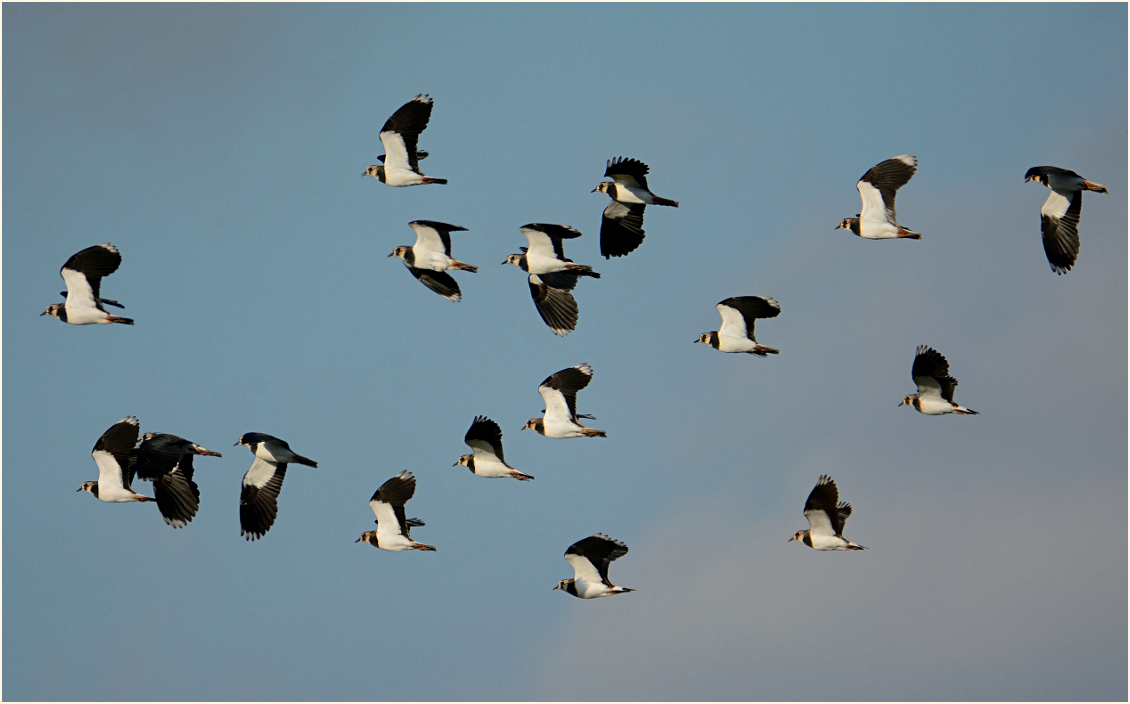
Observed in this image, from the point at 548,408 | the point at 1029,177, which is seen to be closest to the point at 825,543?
the point at 548,408

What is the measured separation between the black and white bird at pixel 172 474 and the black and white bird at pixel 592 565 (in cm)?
1035

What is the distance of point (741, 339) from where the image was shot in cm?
4078

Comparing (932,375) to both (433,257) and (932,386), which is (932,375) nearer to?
(932,386)

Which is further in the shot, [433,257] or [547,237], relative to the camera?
[433,257]

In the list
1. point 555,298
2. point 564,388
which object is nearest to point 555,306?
point 555,298

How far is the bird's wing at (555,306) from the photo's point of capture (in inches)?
1628

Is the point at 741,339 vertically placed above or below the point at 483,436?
above

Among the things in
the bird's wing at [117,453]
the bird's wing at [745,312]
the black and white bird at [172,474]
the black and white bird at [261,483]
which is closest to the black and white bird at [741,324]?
the bird's wing at [745,312]

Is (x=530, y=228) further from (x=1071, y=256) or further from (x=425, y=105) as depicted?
(x=1071, y=256)

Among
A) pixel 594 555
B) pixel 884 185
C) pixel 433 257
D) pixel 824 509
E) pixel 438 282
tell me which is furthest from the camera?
pixel 438 282

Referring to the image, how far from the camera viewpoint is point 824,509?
39750mm

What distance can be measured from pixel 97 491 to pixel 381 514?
28.1 feet

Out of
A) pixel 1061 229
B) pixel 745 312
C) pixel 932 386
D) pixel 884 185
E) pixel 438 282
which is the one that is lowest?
pixel 932 386

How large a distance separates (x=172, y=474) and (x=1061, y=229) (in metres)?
26.5
